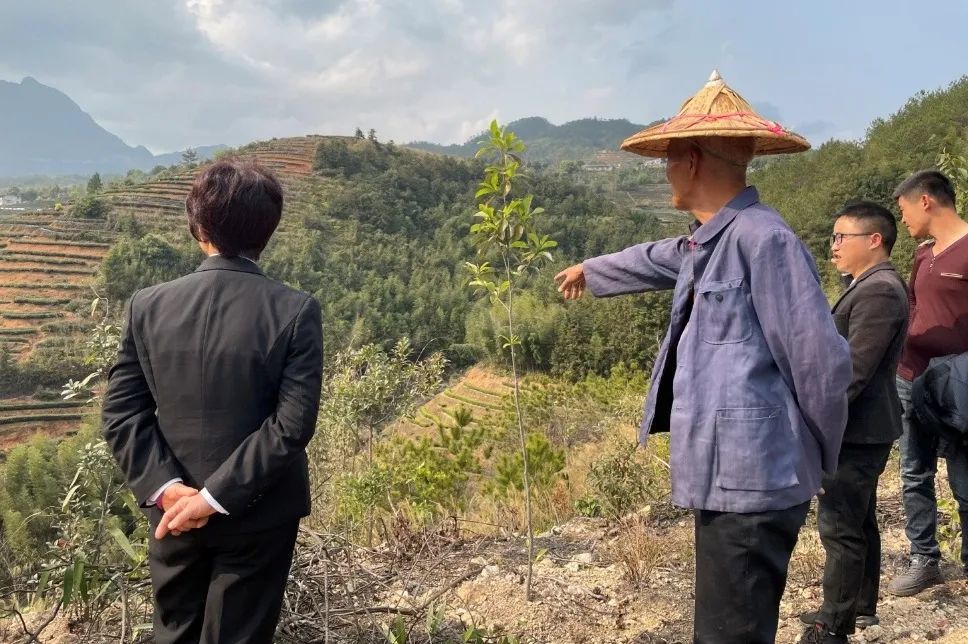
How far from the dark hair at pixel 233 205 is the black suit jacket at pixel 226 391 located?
54mm

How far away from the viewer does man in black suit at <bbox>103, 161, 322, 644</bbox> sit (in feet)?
4.72

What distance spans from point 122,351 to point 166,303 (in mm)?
181

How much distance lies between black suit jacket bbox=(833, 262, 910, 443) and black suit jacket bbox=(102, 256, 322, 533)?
5.78 feet

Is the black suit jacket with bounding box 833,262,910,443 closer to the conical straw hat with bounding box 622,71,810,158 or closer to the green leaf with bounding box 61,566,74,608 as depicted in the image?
the conical straw hat with bounding box 622,71,810,158

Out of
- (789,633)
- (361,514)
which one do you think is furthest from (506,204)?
(361,514)

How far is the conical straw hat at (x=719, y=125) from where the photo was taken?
1.49m

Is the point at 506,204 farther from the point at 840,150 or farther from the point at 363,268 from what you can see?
the point at 363,268

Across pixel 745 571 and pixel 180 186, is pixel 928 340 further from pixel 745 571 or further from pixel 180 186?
pixel 180 186

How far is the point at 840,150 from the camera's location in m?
35.4

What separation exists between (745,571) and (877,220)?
5.01ft

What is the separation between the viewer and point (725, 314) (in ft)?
4.81

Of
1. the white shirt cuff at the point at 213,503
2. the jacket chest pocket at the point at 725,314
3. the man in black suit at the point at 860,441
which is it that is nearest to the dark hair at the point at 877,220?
the man in black suit at the point at 860,441

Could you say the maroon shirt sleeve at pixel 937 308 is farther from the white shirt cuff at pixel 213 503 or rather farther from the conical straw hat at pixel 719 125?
the white shirt cuff at pixel 213 503

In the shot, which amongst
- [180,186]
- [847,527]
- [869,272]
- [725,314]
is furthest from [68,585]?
[180,186]
